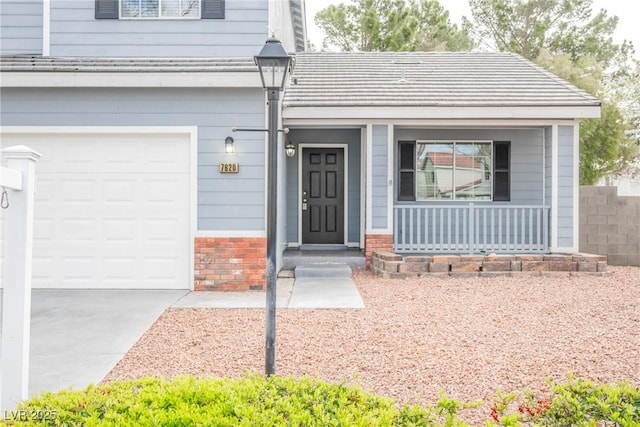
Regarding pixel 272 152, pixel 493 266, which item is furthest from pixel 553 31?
pixel 272 152

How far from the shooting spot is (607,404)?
2266 millimetres

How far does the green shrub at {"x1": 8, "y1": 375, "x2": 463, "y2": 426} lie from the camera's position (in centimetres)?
221

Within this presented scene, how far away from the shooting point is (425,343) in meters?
4.67

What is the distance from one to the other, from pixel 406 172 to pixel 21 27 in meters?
7.38

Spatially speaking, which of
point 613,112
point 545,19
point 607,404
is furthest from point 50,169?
point 545,19

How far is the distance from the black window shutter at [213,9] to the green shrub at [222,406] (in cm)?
622

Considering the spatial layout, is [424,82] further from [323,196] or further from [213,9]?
[213,9]

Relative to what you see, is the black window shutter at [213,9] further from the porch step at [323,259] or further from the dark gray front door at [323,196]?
the porch step at [323,259]

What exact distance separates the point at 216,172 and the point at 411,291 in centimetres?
339

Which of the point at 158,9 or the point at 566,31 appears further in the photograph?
the point at 566,31

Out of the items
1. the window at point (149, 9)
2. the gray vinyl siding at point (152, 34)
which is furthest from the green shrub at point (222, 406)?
the window at point (149, 9)

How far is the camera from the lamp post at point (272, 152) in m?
3.71

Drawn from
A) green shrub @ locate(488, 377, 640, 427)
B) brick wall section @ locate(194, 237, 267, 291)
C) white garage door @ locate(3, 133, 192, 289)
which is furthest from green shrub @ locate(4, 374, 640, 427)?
white garage door @ locate(3, 133, 192, 289)

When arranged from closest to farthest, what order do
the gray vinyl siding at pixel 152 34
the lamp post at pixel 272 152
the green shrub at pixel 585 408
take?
the green shrub at pixel 585 408 → the lamp post at pixel 272 152 → the gray vinyl siding at pixel 152 34
